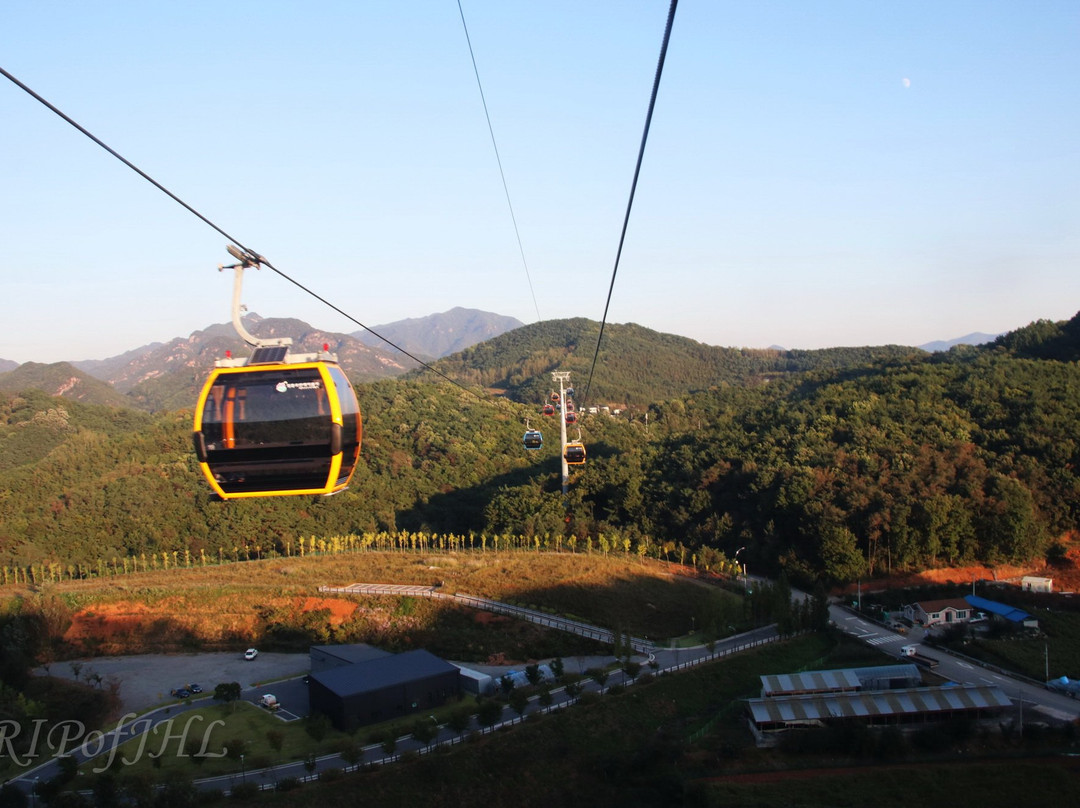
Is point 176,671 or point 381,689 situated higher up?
point 381,689

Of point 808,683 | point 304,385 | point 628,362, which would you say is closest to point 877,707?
point 808,683

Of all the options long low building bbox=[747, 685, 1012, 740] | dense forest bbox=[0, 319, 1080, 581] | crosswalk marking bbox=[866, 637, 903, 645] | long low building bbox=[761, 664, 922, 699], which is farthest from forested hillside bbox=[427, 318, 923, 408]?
long low building bbox=[747, 685, 1012, 740]

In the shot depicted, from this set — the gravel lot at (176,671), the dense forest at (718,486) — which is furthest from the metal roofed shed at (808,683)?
the dense forest at (718,486)

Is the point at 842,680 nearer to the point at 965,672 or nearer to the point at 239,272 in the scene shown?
the point at 965,672

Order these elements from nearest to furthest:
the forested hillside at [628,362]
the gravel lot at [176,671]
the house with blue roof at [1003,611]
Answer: the gravel lot at [176,671], the house with blue roof at [1003,611], the forested hillside at [628,362]

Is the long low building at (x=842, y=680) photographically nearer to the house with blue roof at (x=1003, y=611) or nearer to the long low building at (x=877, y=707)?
the long low building at (x=877, y=707)

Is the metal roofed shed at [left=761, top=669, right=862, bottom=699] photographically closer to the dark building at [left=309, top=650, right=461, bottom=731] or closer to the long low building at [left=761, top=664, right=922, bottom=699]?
the long low building at [left=761, top=664, right=922, bottom=699]
